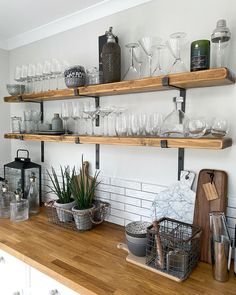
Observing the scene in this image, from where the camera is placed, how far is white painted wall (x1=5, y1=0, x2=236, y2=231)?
1.34 meters

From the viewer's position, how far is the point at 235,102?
4.27 feet

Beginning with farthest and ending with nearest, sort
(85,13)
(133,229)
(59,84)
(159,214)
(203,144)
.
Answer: (59,84), (85,13), (159,214), (133,229), (203,144)

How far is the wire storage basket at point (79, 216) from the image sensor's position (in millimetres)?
1678

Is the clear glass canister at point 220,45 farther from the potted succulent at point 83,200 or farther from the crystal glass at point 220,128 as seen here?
the potted succulent at point 83,200

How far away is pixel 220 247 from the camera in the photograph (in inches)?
46.1

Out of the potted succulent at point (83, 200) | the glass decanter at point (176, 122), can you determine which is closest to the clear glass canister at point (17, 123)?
the potted succulent at point (83, 200)

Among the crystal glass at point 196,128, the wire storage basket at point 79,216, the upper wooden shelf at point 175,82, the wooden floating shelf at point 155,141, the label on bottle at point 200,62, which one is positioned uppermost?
the label on bottle at point 200,62

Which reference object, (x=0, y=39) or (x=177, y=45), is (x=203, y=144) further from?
(x=0, y=39)

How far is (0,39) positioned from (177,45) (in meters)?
1.84

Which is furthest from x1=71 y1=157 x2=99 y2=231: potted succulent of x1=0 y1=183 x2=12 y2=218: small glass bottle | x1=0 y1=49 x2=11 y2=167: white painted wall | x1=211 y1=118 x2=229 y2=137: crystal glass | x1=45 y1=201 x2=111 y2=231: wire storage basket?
x1=0 y1=49 x2=11 y2=167: white painted wall

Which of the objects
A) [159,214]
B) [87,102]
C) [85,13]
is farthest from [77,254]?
[85,13]

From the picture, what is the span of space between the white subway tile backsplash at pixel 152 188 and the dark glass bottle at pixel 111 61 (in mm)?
675

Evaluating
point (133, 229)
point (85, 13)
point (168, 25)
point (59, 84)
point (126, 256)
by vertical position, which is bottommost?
point (126, 256)

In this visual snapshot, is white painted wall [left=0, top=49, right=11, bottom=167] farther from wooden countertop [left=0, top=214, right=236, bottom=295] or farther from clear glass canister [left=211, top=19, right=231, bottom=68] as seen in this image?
clear glass canister [left=211, top=19, right=231, bottom=68]
